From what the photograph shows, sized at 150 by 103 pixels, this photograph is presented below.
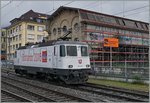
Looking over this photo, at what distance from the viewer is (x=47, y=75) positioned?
2103 cm

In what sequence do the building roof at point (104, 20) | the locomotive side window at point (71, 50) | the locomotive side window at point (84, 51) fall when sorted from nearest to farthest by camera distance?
the locomotive side window at point (71, 50)
the locomotive side window at point (84, 51)
the building roof at point (104, 20)

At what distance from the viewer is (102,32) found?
48.1 metres

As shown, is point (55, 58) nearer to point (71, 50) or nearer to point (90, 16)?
point (71, 50)

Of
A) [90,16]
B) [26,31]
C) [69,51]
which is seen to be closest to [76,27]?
[90,16]

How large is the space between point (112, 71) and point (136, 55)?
3121 centimetres

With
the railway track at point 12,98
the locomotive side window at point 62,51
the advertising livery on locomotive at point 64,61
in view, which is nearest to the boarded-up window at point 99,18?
the advertising livery on locomotive at point 64,61

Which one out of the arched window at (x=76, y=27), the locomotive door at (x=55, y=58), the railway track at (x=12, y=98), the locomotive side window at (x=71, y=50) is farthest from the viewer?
the arched window at (x=76, y=27)

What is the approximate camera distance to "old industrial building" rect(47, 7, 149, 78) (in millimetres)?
45781

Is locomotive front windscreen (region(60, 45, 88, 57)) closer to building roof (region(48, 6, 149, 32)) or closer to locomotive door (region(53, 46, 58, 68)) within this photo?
locomotive door (region(53, 46, 58, 68))

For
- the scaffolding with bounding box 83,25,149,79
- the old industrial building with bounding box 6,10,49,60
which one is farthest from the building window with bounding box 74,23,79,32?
the old industrial building with bounding box 6,10,49,60

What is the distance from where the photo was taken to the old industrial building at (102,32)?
4578 centimetres

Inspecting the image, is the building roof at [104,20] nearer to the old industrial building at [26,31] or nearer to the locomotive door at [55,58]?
the old industrial building at [26,31]

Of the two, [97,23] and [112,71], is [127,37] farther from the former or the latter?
[112,71]

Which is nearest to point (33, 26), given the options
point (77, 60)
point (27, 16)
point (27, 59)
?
point (27, 16)
